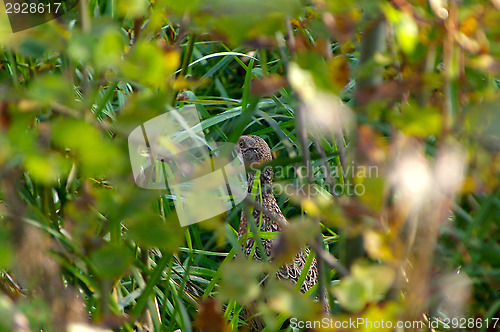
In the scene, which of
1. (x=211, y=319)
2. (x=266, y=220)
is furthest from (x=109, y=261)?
(x=266, y=220)

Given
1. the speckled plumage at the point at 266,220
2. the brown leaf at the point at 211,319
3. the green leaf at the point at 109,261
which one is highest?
the green leaf at the point at 109,261

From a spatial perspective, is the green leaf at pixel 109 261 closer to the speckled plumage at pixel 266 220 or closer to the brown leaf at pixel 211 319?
the brown leaf at pixel 211 319

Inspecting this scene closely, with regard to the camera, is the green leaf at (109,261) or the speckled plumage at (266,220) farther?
the speckled plumage at (266,220)

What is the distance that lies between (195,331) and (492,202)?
0.94 m

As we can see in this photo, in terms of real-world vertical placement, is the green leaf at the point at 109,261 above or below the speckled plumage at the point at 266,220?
above

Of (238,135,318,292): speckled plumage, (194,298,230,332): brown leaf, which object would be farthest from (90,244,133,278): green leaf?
(238,135,318,292): speckled plumage

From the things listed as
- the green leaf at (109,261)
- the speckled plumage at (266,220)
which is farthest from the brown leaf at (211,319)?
the speckled plumage at (266,220)

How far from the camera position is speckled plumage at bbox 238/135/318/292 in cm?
207

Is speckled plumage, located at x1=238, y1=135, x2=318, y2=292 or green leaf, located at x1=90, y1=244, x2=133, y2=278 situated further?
speckled plumage, located at x1=238, y1=135, x2=318, y2=292

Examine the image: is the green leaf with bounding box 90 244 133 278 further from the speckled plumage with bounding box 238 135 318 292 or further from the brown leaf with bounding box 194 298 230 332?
the speckled plumage with bounding box 238 135 318 292

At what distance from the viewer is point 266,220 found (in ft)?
7.40

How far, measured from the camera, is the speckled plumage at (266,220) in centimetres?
207

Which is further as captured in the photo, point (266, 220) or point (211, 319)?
point (266, 220)

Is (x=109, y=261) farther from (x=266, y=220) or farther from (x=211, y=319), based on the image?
(x=266, y=220)
